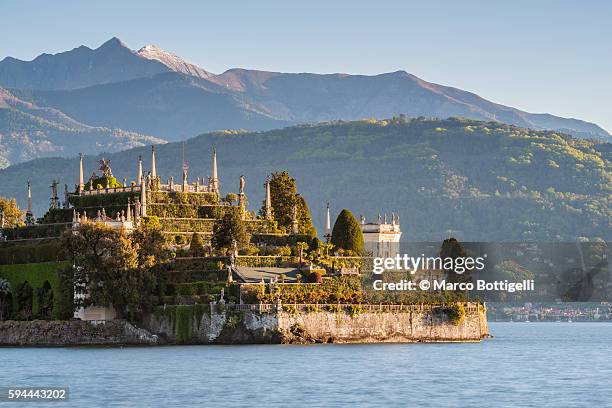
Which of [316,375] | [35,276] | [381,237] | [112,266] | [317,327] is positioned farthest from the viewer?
[381,237]

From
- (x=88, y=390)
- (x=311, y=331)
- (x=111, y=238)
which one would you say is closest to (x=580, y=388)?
(x=88, y=390)

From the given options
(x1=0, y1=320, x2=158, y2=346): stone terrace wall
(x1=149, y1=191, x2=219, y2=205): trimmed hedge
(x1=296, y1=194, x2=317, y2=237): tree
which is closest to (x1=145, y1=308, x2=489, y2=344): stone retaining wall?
(x1=0, y1=320, x2=158, y2=346): stone terrace wall

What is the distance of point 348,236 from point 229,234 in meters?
13.0

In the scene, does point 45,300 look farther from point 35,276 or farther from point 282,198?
point 282,198

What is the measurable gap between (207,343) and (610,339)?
58.1m

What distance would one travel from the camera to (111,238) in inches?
4956

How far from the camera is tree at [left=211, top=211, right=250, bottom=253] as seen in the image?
436ft

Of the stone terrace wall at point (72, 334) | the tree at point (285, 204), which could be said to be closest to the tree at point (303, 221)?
the tree at point (285, 204)

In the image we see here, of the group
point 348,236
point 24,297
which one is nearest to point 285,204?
point 348,236

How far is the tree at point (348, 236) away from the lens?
141 m

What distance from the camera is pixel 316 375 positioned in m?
95.1

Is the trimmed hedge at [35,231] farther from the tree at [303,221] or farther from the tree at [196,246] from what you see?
the tree at [303,221]

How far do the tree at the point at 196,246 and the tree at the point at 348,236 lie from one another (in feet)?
44.0

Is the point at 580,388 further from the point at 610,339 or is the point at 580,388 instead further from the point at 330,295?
the point at 610,339
